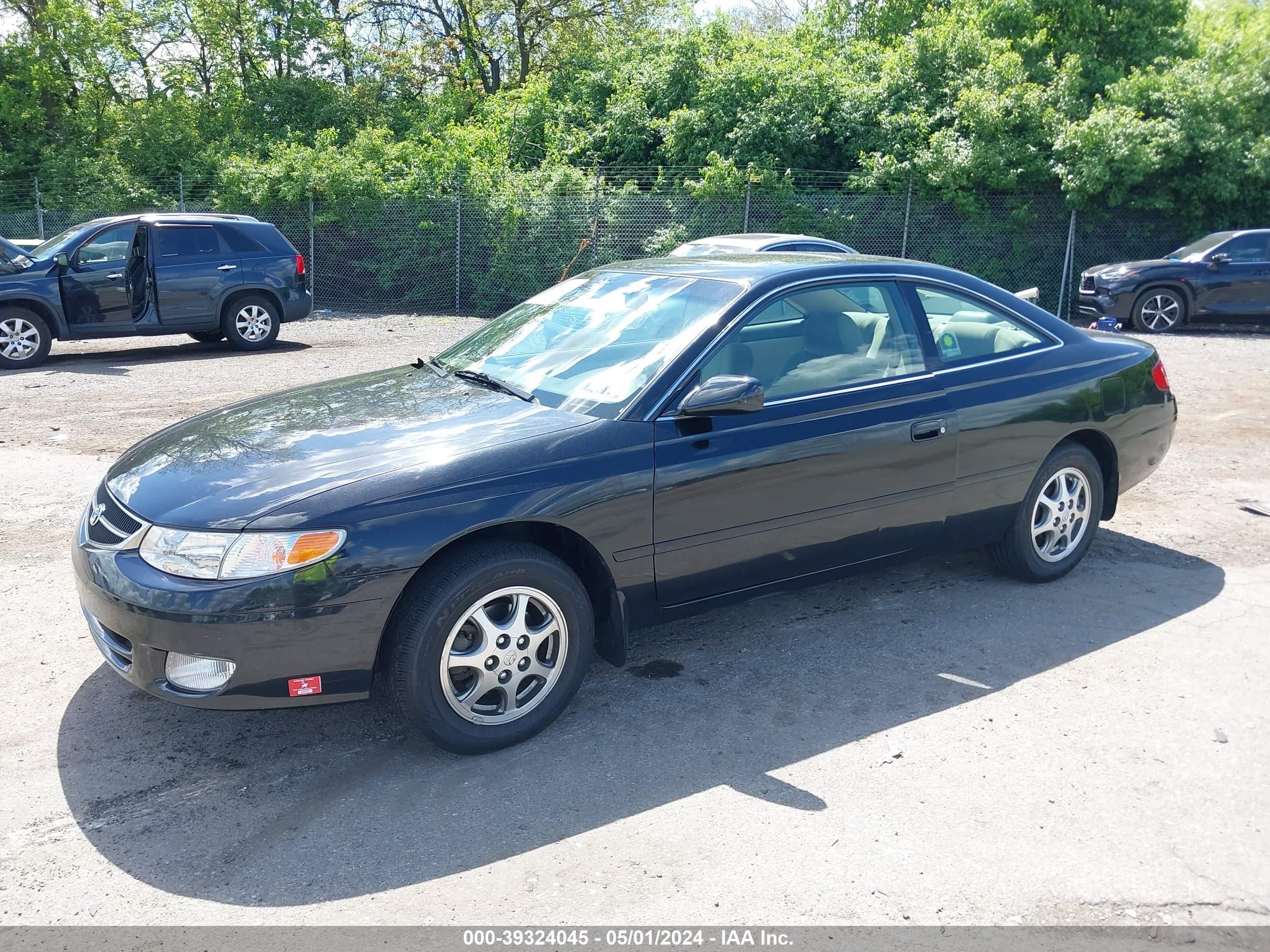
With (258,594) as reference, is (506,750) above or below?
below

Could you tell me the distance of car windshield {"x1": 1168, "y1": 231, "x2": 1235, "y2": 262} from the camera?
16.3 meters

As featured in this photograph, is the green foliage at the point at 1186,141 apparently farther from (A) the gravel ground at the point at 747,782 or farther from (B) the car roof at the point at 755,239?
(A) the gravel ground at the point at 747,782

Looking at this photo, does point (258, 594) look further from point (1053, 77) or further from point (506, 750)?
point (1053, 77)

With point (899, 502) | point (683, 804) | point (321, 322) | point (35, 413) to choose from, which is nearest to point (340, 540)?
point (683, 804)

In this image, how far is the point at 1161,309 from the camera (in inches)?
640

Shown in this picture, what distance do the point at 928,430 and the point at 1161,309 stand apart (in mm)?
13426

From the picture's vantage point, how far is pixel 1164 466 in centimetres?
800

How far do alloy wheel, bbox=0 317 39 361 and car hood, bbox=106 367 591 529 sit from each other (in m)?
8.64

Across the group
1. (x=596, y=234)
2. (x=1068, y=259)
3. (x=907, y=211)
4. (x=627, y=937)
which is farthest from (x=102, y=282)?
(x=1068, y=259)

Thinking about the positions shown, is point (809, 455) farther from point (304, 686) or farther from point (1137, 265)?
point (1137, 265)

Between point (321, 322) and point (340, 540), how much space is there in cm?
1456

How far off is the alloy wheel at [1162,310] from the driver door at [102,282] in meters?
14.1

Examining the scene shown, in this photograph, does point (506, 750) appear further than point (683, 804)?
Yes

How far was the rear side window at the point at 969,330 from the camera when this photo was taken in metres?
5.05
